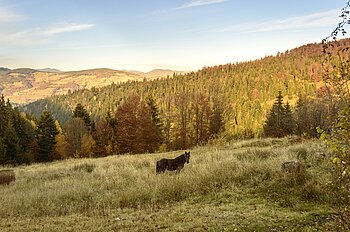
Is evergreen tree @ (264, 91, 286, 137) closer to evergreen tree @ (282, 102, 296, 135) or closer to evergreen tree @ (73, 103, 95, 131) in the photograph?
evergreen tree @ (282, 102, 296, 135)

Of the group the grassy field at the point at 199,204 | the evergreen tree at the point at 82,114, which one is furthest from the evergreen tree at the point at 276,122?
the grassy field at the point at 199,204

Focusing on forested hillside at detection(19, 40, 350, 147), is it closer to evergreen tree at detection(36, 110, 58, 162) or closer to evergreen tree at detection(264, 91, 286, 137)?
evergreen tree at detection(264, 91, 286, 137)

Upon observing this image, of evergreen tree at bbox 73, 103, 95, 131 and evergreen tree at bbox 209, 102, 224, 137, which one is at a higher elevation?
evergreen tree at bbox 73, 103, 95, 131

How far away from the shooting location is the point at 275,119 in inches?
2334

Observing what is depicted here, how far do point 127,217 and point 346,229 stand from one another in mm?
4854

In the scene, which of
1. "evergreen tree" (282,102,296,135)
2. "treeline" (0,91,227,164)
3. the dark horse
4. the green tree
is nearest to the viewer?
the dark horse

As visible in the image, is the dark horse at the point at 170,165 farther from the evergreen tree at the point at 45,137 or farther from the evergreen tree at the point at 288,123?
the evergreen tree at the point at 288,123

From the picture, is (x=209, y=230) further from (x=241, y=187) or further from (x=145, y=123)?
(x=145, y=123)

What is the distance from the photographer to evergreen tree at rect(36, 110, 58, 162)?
166 ft

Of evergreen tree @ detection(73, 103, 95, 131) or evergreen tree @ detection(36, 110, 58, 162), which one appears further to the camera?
evergreen tree @ detection(73, 103, 95, 131)

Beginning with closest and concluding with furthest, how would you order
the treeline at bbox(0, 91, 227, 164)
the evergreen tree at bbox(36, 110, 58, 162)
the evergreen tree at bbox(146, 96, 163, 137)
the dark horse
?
the dark horse → the treeline at bbox(0, 91, 227, 164) → the evergreen tree at bbox(36, 110, 58, 162) → the evergreen tree at bbox(146, 96, 163, 137)

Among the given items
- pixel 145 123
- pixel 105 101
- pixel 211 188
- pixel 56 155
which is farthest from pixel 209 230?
pixel 105 101

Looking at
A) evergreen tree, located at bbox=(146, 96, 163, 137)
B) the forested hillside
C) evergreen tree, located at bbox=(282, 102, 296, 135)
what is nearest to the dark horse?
evergreen tree, located at bbox=(146, 96, 163, 137)

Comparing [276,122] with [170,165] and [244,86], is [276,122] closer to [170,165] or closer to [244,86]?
[170,165]
